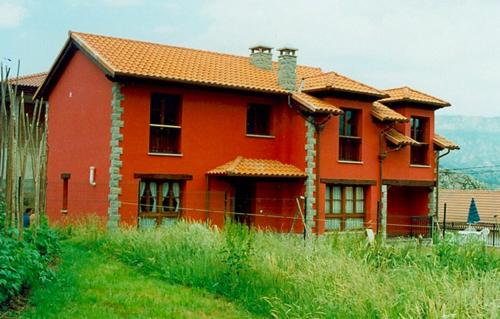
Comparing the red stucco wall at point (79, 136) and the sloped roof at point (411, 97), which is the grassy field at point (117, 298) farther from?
the sloped roof at point (411, 97)

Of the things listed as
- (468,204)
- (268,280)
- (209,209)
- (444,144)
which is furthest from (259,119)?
(468,204)

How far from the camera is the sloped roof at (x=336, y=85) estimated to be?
21.9 metres

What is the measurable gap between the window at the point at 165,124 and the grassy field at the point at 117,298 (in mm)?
8450

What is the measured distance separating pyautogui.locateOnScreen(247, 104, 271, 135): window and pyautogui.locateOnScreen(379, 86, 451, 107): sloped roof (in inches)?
205

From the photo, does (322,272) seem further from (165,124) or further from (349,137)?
(349,137)

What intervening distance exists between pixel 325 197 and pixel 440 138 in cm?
Result: 753

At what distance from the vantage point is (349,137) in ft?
74.5

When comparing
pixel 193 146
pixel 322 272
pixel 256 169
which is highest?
pixel 193 146

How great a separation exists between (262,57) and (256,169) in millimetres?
5375

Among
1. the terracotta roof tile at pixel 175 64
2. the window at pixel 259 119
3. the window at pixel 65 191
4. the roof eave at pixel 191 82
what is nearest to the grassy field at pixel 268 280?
the roof eave at pixel 191 82

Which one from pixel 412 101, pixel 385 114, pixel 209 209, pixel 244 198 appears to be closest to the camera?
pixel 209 209

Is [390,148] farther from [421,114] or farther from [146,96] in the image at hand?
[146,96]

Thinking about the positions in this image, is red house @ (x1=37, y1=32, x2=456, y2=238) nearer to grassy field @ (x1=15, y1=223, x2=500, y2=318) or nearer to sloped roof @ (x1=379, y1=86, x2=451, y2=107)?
sloped roof @ (x1=379, y1=86, x2=451, y2=107)

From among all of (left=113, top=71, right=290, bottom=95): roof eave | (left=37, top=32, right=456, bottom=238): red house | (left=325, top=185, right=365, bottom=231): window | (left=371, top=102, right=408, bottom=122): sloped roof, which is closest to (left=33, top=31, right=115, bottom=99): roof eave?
(left=37, top=32, right=456, bottom=238): red house
